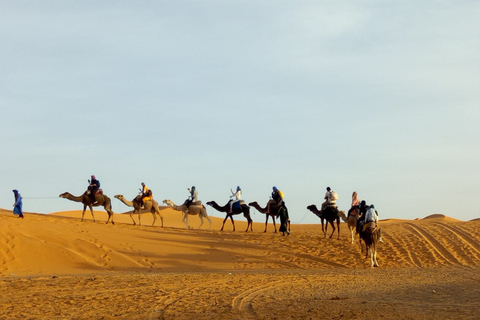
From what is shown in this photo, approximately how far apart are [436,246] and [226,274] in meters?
11.8

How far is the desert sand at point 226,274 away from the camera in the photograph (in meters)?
13.5

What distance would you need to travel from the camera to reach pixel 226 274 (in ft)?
74.3

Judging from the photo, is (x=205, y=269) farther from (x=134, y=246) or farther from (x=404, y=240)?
(x=404, y=240)

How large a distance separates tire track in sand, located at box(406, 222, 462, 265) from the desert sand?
5 centimetres

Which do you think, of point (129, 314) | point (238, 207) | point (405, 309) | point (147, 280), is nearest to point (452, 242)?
point (238, 207)

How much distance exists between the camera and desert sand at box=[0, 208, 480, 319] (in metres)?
13.5

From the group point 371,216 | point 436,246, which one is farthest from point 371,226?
point 436,246

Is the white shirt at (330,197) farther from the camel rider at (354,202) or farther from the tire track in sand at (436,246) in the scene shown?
the tire track in sand at (436,246)

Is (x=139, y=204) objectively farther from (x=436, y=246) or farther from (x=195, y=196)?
(x=436, y=246)

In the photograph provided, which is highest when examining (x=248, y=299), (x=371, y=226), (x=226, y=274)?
(x=371, y=226)

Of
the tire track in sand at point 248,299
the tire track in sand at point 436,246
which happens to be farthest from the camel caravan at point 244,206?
the tire track in sand at point 248,299

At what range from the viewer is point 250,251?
29.2m

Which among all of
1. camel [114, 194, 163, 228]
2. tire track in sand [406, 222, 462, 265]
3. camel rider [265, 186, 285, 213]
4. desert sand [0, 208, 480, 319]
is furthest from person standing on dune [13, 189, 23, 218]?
tire track in sand [406, 222, 462, 265]

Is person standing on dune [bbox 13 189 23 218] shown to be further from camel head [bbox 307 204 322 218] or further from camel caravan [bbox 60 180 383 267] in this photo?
camel head [bbox 307 204 322 218]
